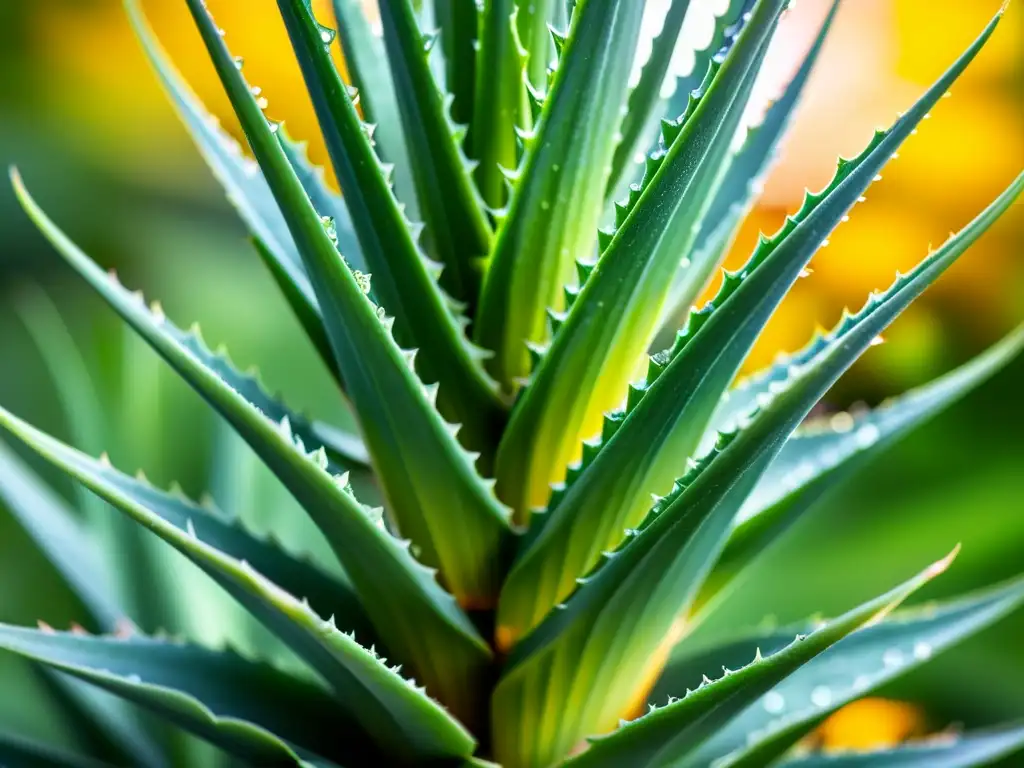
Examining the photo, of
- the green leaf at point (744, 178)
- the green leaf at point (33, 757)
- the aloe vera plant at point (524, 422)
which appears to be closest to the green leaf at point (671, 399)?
the aloe vera plant at point (524, 422)

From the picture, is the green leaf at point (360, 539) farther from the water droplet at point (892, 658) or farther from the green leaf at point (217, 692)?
the water droplet at point (892, 658)

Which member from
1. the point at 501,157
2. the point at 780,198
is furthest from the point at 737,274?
the point at 780,198

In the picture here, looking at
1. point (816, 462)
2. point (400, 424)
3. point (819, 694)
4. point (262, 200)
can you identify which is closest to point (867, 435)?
point (816, 462)

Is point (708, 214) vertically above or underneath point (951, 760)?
above

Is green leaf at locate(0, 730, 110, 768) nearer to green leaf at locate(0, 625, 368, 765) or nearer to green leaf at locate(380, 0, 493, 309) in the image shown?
green leaf at locate(0, 625, 368, 765)

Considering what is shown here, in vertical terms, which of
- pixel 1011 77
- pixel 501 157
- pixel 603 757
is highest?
pixel 501 157

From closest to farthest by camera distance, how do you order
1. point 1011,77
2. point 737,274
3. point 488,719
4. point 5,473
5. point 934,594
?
point 737,274
point 488,719
point 5,473
point 934,594
point 1011,77

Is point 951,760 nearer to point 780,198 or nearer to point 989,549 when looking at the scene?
point 989,549

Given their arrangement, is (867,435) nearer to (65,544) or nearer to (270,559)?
(270,559)

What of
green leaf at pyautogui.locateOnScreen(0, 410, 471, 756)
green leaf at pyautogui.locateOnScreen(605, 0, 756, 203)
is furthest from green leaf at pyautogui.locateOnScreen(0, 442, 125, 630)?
green leaf at pyautogui.locateOnScreen(605, 0, 756, 203)
